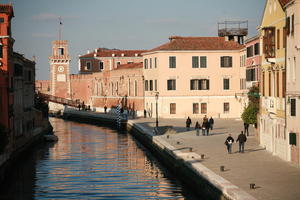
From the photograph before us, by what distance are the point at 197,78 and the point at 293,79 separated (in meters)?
46.6

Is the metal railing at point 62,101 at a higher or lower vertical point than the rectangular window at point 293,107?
lower

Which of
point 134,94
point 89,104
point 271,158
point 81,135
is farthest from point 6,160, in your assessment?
point 89,104

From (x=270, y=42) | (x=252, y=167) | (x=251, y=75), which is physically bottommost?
(x=252, y=167)

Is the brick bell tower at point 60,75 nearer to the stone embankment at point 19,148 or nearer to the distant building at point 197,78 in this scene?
the distant building at point 197,78

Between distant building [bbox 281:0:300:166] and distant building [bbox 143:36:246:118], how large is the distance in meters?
44.3

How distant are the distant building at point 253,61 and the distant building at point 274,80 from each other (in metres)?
13.6

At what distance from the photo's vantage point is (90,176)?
37.2m

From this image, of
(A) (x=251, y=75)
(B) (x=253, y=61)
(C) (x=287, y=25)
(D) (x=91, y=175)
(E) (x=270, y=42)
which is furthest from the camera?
(A) (x=251, y=75)

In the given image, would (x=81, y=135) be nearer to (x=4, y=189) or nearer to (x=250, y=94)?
(x=250, y=94)

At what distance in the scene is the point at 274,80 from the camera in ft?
121

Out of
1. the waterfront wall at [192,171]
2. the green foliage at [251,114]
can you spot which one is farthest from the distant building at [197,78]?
the green foliage at [251,114]

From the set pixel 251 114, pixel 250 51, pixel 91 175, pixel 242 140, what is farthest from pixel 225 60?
pixel 91 175

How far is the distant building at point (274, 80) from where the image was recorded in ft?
113

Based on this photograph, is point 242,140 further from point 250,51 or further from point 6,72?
point 250,51
